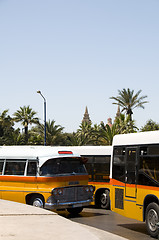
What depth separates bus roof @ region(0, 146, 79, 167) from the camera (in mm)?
15750

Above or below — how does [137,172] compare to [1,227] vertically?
above

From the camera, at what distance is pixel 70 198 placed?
15.3m

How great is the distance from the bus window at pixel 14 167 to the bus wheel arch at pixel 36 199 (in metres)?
0.96

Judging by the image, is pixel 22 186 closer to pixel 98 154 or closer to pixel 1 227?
pixel 98 154

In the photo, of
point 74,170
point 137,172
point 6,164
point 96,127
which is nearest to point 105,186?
point 74,170

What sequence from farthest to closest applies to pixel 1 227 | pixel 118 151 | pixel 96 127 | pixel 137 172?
pixel 96 127
pixel 118 151
pixel 137 172
pixel 1 227

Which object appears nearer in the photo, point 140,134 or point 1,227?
point 1,227

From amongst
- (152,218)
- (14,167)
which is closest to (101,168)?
(14,167)

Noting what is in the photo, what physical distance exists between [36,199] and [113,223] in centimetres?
A: 308

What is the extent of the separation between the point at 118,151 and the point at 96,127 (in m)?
65.3

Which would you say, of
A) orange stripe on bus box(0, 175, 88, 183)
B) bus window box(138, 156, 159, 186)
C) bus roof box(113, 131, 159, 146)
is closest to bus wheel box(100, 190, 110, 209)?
orange stripe on bus box(0, 175, 88, 183)

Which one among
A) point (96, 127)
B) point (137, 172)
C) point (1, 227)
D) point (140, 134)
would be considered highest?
point (96, 127)

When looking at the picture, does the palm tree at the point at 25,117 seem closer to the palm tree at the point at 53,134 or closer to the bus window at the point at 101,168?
the palm tree at the point at 53,134

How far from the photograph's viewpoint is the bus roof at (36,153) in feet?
51.7
